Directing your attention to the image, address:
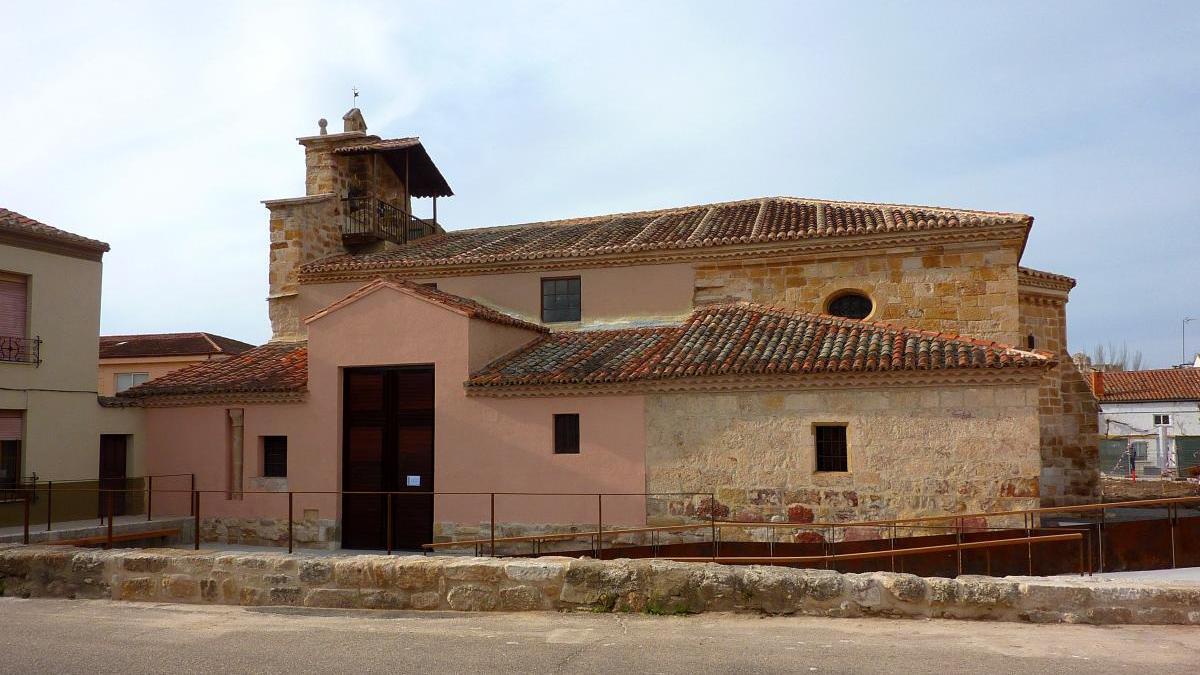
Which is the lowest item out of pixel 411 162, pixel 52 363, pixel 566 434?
pixel 566 434

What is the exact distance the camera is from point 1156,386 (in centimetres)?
4138

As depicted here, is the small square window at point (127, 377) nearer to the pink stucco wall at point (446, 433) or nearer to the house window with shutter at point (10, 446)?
the pink stucco wall at point (446, 433)

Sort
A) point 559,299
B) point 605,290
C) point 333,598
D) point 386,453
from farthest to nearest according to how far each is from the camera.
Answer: point 559,299, point 605,290, point 386,453, point 333,598

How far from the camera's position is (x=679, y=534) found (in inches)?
543

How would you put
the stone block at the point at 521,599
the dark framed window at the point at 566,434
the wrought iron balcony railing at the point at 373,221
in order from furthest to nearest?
the wrought iron balcony railing at the point at 373,221, the dark framed window at the point at 566,434, the stone block at the point at 521,599

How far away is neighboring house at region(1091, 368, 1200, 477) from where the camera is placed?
37188mm

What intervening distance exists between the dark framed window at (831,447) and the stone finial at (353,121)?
14909 millimetres

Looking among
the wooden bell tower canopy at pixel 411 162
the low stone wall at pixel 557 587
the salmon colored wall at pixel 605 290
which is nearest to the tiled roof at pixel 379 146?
the wooden bell tower canopy at pixel 411 162

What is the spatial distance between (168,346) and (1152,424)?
43.5 meters

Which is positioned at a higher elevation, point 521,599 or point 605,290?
point 605,290

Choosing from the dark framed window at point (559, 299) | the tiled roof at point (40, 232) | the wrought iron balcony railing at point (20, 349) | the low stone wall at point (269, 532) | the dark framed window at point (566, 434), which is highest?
the tiled roof at point (40, 232)

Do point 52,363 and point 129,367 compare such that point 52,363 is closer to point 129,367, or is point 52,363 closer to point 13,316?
point 13,316

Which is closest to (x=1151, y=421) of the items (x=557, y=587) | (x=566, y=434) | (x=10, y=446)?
(x=566, y=434)

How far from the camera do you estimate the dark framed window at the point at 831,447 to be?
13.4 m
